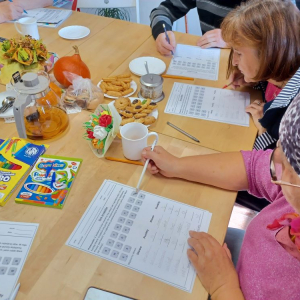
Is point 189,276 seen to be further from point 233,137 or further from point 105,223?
point 233,137

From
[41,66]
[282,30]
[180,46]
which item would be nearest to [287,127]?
[282,30]

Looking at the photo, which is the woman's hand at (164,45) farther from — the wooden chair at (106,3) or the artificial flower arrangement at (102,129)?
the wooden chair at (106,3)

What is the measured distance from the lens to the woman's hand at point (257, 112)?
3.48 ft

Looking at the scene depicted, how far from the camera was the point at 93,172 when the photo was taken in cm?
90

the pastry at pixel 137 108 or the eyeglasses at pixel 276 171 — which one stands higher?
the eyeglasses at pixel 276 171

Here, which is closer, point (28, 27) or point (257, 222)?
point (257, 222)

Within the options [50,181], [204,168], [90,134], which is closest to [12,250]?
[50,181]

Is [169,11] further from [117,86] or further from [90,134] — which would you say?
[90,134]

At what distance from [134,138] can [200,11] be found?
3.75ft

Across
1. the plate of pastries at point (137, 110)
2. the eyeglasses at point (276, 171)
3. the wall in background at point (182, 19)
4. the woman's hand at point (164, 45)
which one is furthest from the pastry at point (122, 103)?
the wall in background at point (182, 19)

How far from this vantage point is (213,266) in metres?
0.69

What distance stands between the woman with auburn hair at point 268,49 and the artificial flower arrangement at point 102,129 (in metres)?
0.48

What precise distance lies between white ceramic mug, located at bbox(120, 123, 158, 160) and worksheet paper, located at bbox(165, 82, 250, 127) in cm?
21

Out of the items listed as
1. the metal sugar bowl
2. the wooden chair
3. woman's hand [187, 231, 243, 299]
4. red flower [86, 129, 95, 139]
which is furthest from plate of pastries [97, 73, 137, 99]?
the wooden chair
